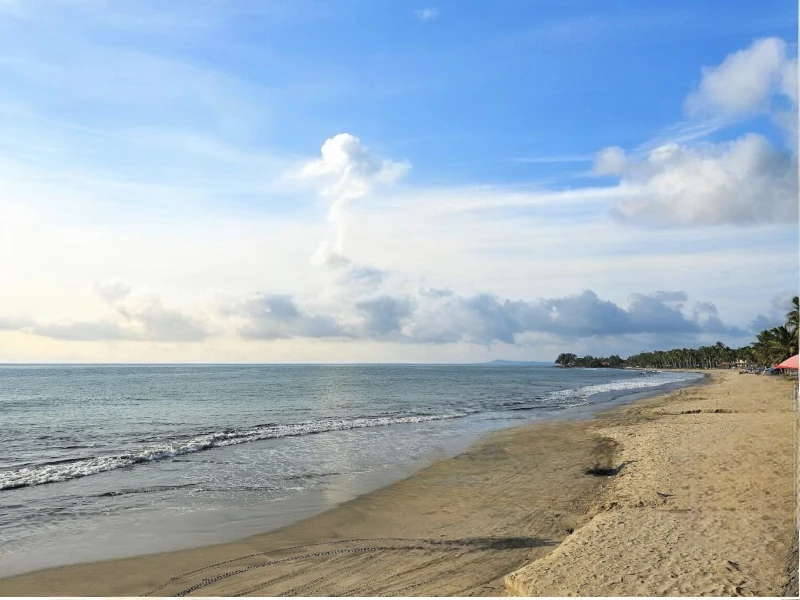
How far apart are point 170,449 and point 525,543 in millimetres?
18524

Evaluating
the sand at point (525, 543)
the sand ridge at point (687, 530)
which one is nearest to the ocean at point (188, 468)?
the sand at point (525, 543)

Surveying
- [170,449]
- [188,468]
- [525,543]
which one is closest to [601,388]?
[170,449]

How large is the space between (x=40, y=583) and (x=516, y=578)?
8.82 meters

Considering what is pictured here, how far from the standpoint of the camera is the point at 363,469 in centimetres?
1911

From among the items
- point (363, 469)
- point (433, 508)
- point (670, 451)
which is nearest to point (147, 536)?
point (433, 508)

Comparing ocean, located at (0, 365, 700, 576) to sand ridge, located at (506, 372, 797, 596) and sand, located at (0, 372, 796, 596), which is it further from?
sand ridge, located at (506, 372, 797, 596)

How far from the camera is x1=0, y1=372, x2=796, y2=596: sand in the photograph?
807 cm

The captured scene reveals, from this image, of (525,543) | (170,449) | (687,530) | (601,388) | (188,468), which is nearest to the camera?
(687,530)

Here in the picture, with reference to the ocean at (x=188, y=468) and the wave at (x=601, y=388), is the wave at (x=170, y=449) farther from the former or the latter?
the wave at (x=601, y=388)

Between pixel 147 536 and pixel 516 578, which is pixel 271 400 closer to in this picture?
pixel 147 536

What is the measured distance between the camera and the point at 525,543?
10594 millimetres

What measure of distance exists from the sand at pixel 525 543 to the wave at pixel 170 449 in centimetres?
1000

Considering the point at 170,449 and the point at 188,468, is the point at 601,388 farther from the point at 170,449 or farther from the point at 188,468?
the point at 188,468

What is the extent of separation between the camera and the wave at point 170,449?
18.3 metres
